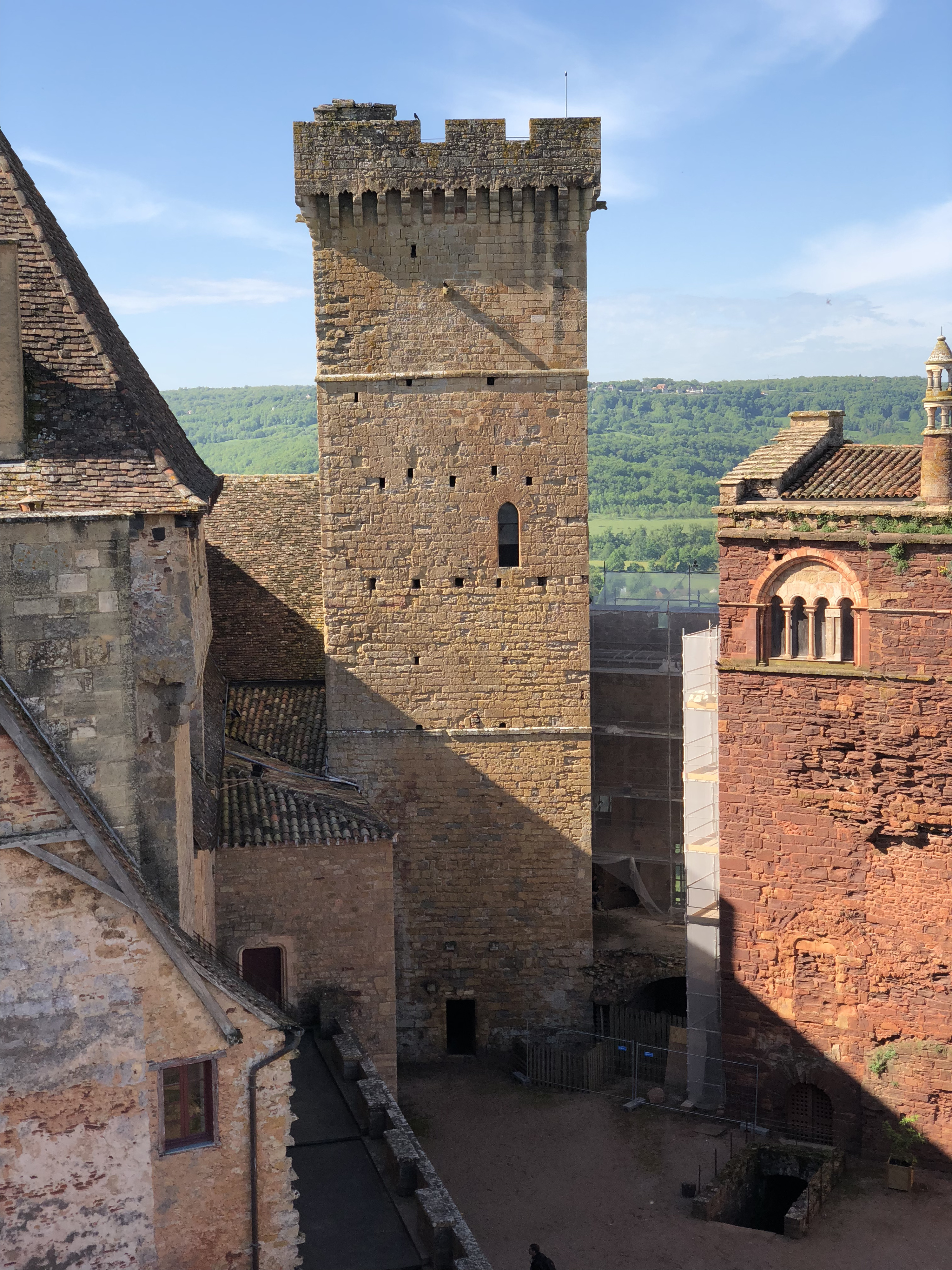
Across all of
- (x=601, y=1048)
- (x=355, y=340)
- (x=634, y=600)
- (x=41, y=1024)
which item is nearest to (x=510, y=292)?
(x=355, y=340)

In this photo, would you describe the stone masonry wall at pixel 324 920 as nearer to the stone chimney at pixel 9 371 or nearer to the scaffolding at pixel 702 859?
the scaffolding at pixel 702 859

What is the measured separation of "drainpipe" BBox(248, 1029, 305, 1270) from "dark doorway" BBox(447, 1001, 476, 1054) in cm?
1036

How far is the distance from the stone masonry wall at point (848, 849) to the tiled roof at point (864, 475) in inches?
36.3

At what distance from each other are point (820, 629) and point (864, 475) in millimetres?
2578

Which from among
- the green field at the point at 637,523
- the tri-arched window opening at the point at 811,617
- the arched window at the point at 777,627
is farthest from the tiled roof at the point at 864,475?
the green field at the point at 637,523

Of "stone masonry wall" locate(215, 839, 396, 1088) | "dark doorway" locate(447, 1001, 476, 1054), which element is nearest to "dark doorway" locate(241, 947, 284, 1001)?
"stone masonry wall" locate(215, 839, 396, 1088)

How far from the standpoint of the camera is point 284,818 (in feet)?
71.3

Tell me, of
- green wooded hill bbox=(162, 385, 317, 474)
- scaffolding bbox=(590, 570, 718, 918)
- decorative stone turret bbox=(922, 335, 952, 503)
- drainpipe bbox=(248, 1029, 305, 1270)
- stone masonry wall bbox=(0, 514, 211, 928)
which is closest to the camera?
stone masonry wall bbox=(0, 514, 211, 928)

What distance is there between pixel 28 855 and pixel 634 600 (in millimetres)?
30502

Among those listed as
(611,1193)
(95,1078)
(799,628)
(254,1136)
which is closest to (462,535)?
(799,628)

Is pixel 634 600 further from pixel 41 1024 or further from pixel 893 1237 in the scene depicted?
pixel 41 1024

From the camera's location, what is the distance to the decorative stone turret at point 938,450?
68.2 feet

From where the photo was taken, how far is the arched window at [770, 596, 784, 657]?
2205 cm

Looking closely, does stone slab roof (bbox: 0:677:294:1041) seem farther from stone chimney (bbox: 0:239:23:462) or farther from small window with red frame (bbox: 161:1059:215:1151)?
stone chimney (bbox: 0:239:23:462)
